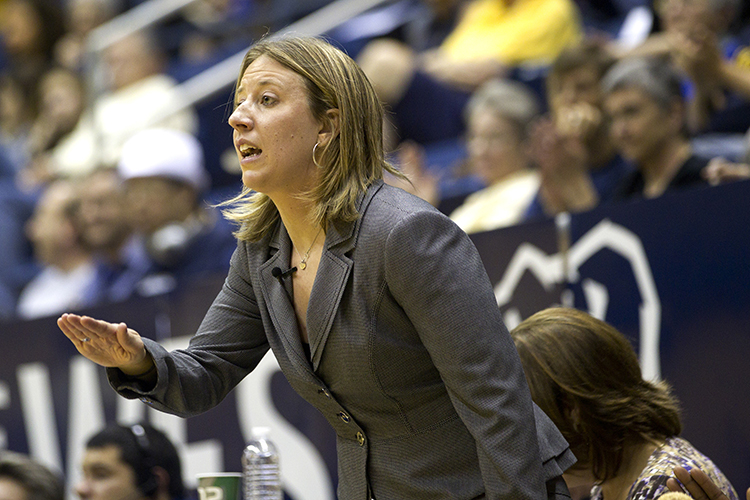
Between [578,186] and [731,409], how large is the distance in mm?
1336

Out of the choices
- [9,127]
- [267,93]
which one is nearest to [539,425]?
[267,93]

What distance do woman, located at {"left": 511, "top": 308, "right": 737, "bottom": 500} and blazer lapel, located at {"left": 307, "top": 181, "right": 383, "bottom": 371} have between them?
0.58 meters

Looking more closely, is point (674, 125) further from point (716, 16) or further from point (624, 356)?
point (624, 356)

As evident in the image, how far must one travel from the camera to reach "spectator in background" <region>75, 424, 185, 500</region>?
3018 millimetres

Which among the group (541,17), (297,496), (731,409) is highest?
(541,17)

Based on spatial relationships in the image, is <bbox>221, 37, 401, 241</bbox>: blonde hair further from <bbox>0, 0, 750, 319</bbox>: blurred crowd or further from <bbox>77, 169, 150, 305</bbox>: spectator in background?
<bbox>77, 169, 150, 305</bbox>: spectator in background

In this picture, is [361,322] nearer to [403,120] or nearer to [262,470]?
[262,470]

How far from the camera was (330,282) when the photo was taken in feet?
5.44

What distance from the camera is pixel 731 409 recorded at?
2.59 meters

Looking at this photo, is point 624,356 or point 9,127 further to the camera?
point 9,127

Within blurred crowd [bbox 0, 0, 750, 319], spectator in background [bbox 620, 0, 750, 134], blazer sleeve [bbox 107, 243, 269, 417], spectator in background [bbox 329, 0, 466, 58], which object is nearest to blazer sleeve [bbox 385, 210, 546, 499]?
blazer sleeve [bbox 107, 243, 269, 417]

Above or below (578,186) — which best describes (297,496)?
below

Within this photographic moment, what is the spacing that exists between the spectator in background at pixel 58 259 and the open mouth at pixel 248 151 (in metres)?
3.52

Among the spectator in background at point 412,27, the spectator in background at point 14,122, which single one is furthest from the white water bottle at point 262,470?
the spectator in background at point 14,122
